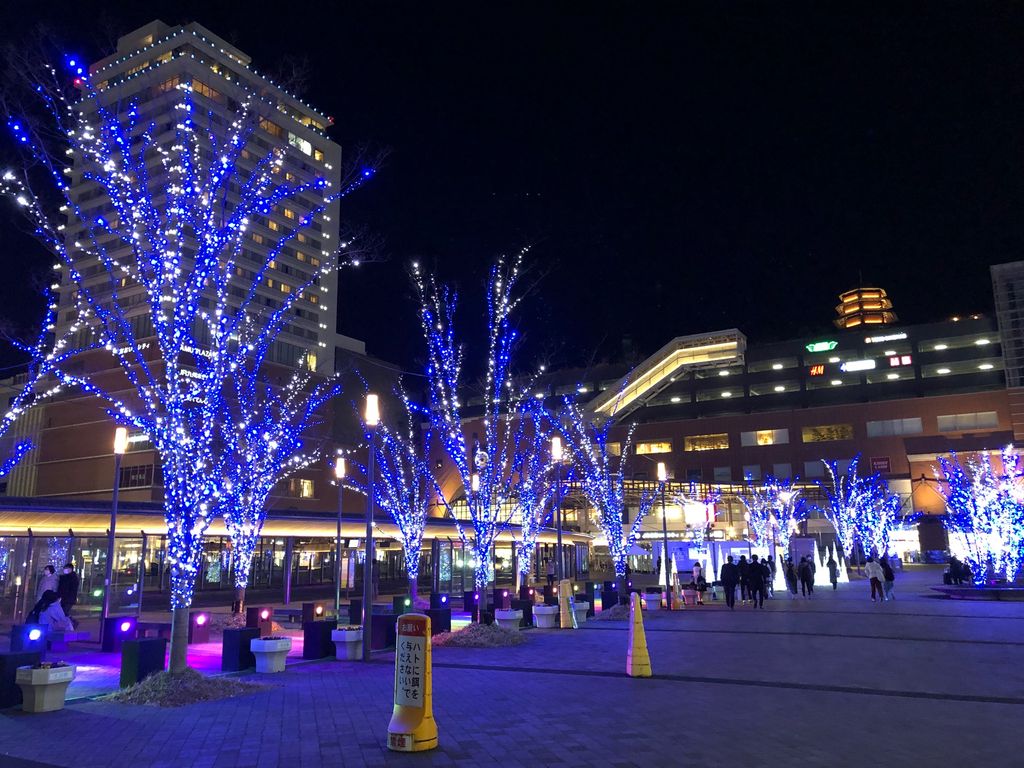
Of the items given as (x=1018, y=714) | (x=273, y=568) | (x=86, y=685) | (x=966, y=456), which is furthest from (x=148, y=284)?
(x=966, y=456)

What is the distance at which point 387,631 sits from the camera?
15.8 m

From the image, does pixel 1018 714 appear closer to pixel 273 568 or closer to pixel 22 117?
pixel 22 117

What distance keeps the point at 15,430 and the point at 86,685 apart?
64.0 m

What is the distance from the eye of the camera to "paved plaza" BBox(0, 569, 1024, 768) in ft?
24.3

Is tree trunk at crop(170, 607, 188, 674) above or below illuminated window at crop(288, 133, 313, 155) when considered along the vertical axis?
below

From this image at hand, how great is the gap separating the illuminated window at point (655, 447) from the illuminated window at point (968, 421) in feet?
89.9

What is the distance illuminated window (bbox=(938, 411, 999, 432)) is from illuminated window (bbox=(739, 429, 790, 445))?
14523 mm

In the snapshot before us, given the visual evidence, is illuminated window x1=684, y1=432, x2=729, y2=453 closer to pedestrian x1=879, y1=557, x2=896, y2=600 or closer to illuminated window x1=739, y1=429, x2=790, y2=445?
illuminated window x1=739, y1=429, x2=790, y2=445

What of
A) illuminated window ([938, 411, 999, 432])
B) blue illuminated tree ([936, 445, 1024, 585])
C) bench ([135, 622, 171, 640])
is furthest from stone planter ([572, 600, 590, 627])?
illuminated window ([938, 411, 999, 432])

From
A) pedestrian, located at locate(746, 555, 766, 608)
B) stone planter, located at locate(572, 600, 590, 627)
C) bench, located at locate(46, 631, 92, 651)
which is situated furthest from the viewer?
pedestrian, located at locate(746, 555, 766, 608)

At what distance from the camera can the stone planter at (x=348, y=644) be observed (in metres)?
14.2

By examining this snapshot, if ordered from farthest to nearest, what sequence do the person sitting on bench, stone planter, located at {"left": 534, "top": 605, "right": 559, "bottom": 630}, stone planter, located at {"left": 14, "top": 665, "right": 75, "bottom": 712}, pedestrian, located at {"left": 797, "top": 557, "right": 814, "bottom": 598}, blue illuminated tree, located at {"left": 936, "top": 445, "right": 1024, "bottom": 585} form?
blue illuminated tree, located at {"left": 936, "top": 445, "right": 1024, "bottom": 585} → pedestrian, located at {"left": 797, "top": 557, "right": 814, "bottom": 598} → stone planter, located at {"left": 534, "top": 605, "right": 559, "bottom": 630} → the person sitting on bench → stone planter, located at {"left": 14, "top": 665, "right": 75, "bottom": 712}

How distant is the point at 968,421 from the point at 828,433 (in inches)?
491

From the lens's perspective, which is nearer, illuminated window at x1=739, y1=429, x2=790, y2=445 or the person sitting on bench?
the person sitting on bench
